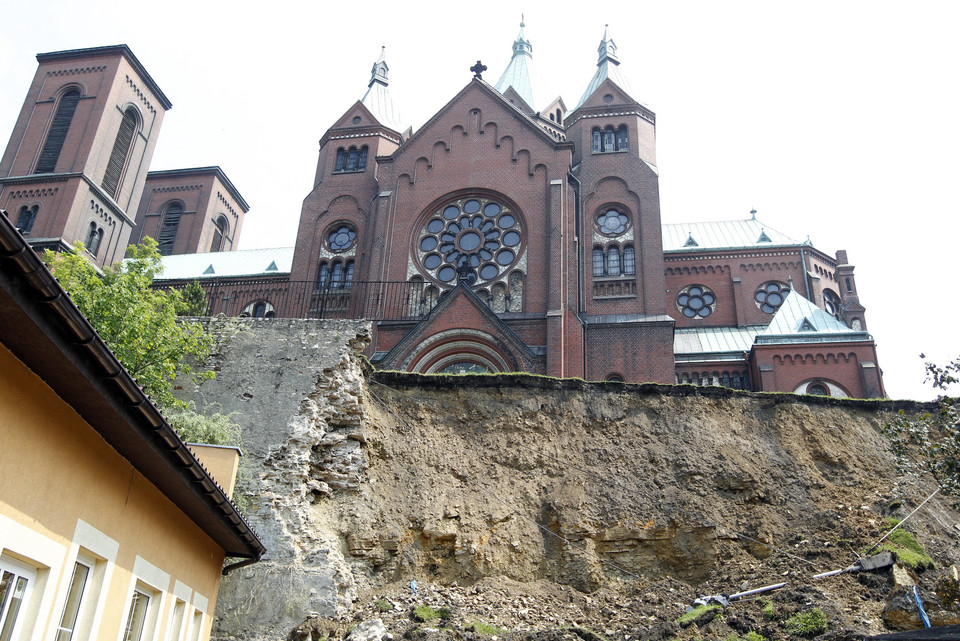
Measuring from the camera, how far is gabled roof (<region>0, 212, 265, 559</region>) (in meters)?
6.39

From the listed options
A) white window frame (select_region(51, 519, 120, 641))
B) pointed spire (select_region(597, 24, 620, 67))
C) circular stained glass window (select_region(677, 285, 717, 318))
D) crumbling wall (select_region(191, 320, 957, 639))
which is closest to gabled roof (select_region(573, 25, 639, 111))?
pointed spire (select_region(597, 24, 620, 67))

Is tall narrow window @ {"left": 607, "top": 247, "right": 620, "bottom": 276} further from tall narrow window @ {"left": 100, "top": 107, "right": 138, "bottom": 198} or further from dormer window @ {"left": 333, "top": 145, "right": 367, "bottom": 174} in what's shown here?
tall narrow window @ {"left": 100, "top": 107, "right": 138, "bottom": 198}

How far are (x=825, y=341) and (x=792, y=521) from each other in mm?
20418

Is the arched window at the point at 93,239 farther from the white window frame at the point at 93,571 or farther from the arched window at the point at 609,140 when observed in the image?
the white window frame at the point at 93,571

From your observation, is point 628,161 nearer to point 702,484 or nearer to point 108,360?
point 702,484

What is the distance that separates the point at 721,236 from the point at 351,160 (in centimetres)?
2255

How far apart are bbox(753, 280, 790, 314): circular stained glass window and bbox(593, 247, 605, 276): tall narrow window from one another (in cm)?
1405

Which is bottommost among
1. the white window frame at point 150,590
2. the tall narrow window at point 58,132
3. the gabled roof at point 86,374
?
the white window frame at point 150,590

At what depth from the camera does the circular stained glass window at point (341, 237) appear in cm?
3697

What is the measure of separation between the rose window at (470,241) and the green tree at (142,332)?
1474 cm

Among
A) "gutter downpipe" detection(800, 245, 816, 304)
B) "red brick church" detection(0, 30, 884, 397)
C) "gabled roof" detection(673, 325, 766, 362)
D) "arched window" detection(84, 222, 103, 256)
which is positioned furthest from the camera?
"arched window" detection(84, 222, 103, 256)

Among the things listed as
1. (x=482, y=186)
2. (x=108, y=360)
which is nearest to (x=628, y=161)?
(x=482, y=186)

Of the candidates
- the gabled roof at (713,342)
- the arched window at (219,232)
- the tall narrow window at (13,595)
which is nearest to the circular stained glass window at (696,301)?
the gabled roof at (713,342)

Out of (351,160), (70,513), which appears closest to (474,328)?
(351,160)
